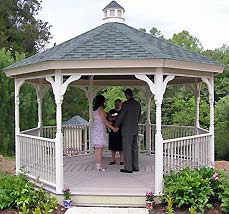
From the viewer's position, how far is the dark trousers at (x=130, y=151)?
813cm

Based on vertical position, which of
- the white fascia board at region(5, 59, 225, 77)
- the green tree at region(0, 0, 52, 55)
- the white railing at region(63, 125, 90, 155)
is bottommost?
the white railing at region(63, 125, 90, 155)

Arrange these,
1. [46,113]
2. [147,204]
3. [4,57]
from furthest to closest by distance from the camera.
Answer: [46,113] → [4,57] → [147,204]

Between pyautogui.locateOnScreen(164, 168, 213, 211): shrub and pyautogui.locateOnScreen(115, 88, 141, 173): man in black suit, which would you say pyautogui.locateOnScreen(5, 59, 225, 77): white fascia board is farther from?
pyautogui.locateOnScreen(164, 168, 213, 211): shrub

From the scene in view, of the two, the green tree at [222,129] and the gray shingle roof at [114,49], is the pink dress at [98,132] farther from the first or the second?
the green tree at [222,129]

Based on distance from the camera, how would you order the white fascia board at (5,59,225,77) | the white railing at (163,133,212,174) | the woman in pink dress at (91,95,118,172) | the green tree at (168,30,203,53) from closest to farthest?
the white fascia board at (5,59,225,77)
the white railing at (163,133,212,174)
the woman in pink dress at (91,95,118,172)
the green tree at (168,30,203,53)

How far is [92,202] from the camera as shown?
6.89m

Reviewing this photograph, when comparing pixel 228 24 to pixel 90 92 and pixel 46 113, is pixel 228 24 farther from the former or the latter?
pixel 90 92

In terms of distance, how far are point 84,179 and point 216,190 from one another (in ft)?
8.64

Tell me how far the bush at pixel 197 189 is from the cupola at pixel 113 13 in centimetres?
432

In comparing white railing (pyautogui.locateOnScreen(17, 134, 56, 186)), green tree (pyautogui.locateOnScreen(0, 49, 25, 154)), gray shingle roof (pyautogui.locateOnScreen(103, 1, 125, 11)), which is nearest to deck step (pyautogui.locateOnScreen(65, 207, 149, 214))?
white railing (pyautogui.locateOnScreen(17, 134, 56, 186))

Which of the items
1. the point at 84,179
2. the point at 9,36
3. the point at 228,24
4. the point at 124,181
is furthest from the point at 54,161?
the point at 228,24

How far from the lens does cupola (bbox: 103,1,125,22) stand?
9.42 meters

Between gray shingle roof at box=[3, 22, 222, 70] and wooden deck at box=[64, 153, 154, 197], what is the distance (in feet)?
7.79

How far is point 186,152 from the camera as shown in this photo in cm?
775
